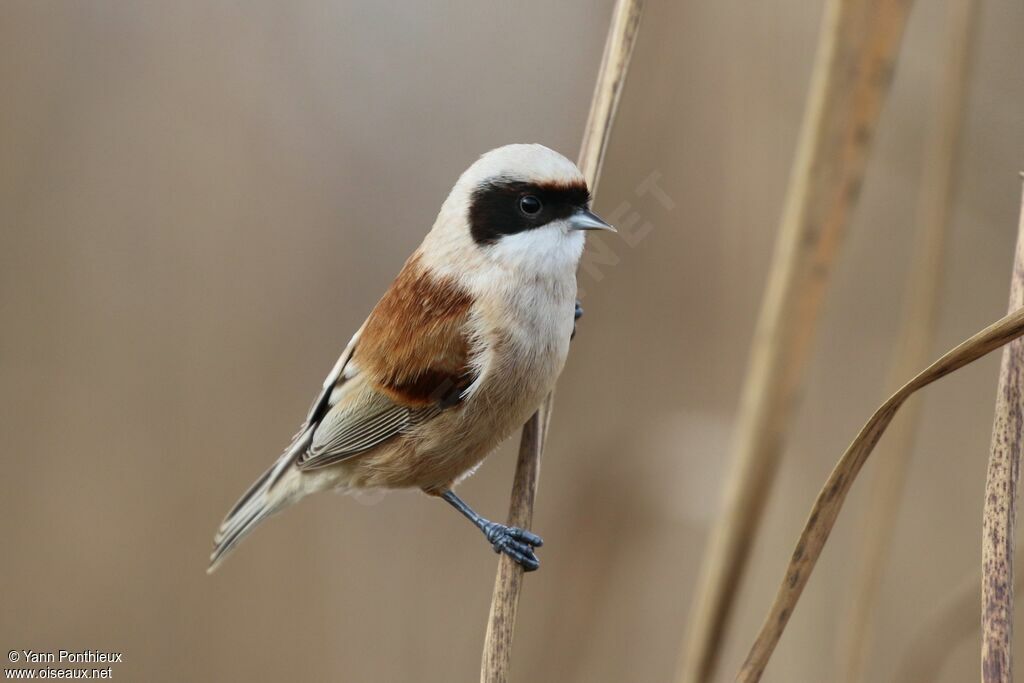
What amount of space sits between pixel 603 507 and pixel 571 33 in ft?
6.33

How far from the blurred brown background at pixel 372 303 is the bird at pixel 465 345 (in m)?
0.65

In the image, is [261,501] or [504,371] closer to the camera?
[504,371]

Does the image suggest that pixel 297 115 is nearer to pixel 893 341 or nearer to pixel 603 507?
pixel 603 507

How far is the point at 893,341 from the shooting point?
3.26 m

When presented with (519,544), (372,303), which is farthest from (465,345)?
(372,303)

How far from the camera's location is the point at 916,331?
216 cm

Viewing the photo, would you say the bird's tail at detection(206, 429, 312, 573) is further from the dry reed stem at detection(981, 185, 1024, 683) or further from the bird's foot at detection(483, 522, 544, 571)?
the dry reed stem at detection(981, 185, 1024, 683)

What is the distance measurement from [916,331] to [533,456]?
3.19 feet

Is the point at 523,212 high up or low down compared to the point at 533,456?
up

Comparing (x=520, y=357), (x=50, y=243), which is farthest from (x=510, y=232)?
(x=50, y=243)

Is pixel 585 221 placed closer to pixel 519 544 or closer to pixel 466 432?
pixel 466 432

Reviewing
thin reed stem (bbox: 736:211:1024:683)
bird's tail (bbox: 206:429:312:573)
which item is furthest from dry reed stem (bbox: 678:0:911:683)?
bird's tail (bbox: 206:429:312:573)

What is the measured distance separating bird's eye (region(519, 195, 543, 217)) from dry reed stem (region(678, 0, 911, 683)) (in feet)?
2.23

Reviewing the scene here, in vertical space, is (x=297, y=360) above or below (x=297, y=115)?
below
